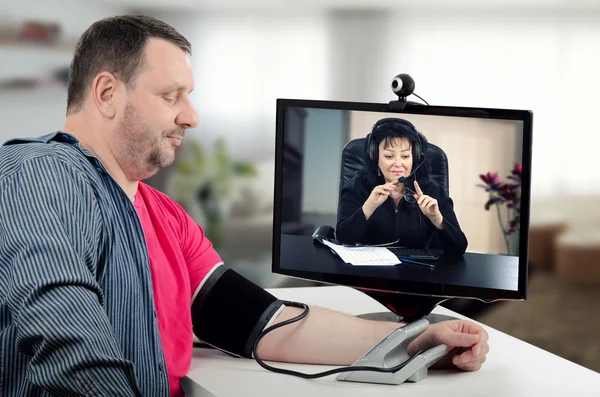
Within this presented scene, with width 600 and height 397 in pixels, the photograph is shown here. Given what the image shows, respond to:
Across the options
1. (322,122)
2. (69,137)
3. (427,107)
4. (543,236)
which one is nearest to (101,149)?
(69,137)

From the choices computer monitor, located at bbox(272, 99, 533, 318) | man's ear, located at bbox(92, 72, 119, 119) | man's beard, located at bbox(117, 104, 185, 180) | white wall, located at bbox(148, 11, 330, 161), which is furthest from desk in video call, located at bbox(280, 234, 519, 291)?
white wall, located at bbox(148, 11, 330, 161)

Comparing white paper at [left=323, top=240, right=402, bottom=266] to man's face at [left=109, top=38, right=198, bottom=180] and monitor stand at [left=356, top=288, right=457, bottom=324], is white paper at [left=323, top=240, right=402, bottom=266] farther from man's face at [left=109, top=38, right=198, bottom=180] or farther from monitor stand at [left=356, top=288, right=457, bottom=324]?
man's face at [left=109, top=38, right=198, bottom=180]

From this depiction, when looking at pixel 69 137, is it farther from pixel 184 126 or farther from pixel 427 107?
pixel 427 107

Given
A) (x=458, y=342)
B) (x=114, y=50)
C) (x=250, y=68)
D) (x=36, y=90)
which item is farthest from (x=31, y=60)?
(x=458, y=342)

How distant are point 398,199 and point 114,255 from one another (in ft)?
1.82

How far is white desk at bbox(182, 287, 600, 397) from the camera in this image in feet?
4.17

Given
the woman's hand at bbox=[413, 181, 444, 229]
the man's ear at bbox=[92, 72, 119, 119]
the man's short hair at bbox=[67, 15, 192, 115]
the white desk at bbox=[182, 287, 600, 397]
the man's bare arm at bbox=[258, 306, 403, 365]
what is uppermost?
the man's short hair at bbox=[67, 15, 192, 115]

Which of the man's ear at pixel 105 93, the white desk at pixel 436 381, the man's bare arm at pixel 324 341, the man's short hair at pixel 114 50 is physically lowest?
the white desk at pixel 436 381

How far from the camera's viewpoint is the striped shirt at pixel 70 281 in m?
0.98

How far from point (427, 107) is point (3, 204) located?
0.79 m

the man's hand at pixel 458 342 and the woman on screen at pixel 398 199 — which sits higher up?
the woman on screen at pixel 398 199

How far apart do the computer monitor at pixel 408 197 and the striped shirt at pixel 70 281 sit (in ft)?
1.32

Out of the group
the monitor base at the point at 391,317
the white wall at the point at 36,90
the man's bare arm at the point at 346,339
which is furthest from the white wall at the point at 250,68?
the man's bare arm at the point at 346,339

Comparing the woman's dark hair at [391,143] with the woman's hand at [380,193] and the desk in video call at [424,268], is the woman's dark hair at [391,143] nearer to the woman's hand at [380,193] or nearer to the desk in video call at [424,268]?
the woman's hand at [380,193]
